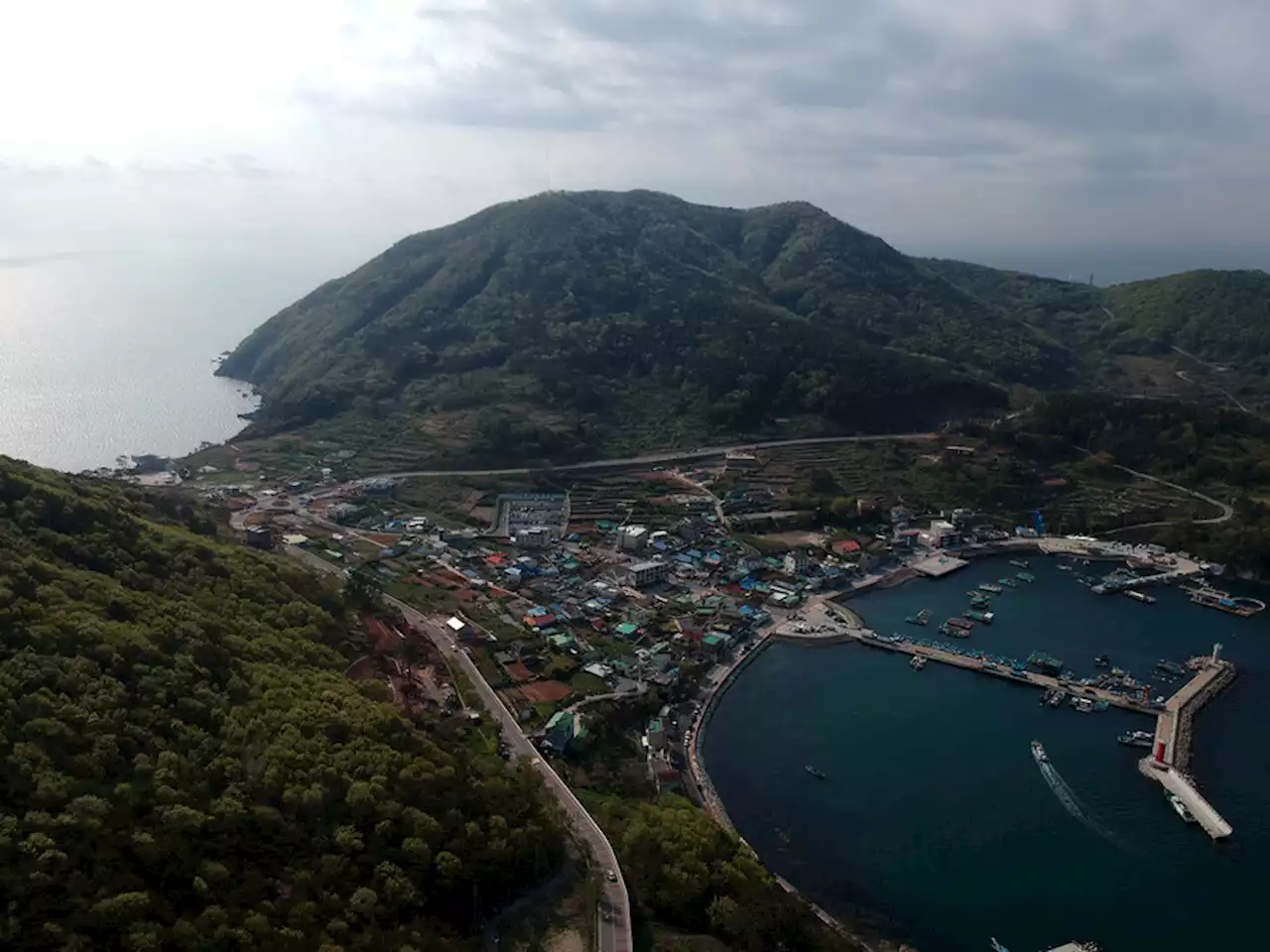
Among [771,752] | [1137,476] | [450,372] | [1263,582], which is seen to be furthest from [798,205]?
[771,752]

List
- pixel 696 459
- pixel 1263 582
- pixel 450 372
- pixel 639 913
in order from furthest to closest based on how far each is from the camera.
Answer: pixel 450 372 < pixel 696 459 < pixel 1263 582 < pixel 639 913

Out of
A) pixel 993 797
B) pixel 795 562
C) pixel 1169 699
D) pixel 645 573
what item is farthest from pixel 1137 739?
pixel 645 573

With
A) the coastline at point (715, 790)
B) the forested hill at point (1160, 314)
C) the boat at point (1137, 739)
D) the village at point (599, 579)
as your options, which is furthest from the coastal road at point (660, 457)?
the forested hill at point (1160, 314)

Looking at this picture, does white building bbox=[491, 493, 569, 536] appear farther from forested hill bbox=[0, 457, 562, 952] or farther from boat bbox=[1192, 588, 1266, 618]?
boat bbox=[1192, 588, 1266, 618]

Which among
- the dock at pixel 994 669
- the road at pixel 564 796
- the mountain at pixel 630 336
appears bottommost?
the dock at pixel 994 669

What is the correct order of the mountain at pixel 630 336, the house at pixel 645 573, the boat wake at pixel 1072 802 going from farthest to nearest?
the mountain at pixel 630 336 → the house at pixel 645 573 → the boat wake at pixel 1072 802

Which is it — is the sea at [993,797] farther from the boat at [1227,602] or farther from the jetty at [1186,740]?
the boat at [1227,602]

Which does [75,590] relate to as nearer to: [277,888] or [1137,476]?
[277,888]
